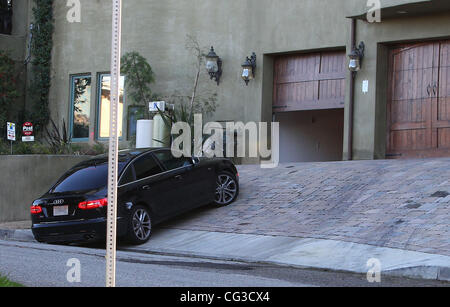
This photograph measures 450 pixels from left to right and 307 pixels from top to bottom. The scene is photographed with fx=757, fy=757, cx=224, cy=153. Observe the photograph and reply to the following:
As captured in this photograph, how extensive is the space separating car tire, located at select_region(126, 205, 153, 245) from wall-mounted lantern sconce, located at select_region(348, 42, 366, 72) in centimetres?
761

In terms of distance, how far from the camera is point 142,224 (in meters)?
12.8

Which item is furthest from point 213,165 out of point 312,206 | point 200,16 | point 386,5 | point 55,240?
point 200,16

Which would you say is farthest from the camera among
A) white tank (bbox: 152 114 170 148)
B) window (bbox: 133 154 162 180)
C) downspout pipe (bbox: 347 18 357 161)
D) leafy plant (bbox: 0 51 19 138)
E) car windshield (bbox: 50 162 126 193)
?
leafy plant (bbox: 0 51 19 138)

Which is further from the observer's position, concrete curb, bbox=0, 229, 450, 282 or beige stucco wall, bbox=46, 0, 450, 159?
beige stucco wall, bbox=46, 0, 450, 159

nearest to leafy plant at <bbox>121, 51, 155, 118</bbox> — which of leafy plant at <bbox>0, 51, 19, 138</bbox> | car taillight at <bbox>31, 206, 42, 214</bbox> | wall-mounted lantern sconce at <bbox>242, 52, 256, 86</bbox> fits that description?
wall-mounted lantern sconce at <bbox>242, 52, 256, 86</bbox>

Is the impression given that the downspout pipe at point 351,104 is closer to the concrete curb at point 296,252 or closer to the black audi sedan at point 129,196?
the black audi sedan at point 129,196

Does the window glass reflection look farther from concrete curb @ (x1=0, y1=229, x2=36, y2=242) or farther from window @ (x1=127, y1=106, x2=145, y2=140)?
concrete curb @ (x1=0, y1=229, x2=36, y2=242)

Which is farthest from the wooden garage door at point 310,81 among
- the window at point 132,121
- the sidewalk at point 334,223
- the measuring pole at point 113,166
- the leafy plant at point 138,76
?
the measuring pole at point 113,166

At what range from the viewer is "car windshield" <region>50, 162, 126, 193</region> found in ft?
41.2

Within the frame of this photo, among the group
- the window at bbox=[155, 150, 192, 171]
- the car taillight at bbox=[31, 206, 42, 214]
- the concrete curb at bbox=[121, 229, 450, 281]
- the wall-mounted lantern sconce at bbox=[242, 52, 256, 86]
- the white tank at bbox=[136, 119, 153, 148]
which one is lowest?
the concrete curb at bbox=[121, 229, 450, 281]

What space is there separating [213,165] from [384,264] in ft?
18.0

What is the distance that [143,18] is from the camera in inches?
878

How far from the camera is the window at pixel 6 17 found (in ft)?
81.8

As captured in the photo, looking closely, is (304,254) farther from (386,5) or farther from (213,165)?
(386,5)
